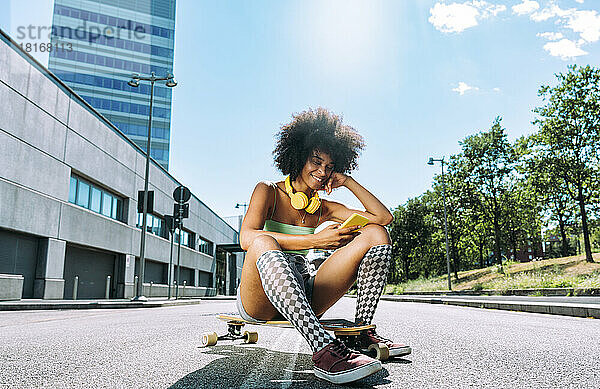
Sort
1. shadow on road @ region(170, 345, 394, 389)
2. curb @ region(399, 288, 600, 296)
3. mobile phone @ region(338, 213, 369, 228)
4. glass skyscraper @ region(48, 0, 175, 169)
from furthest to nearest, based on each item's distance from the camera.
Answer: glass skyscraper @ region(48, 0, 175, 169)
curb @ region(399, 288, 600, 296)
mobile phone @ region(338, 213, 369, 228)
shadow on road @ region(170, 345, 394, 389)

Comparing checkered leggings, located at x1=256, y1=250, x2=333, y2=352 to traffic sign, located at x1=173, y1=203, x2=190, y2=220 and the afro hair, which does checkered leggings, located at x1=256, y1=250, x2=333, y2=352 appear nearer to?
the afro hair

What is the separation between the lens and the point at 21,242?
1606 centimetres

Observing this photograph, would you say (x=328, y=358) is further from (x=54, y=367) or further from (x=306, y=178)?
(x=54, y=367)

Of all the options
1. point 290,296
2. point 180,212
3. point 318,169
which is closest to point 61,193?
point 180,212

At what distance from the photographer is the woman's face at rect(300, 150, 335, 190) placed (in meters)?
3.27

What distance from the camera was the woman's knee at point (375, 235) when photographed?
299cm

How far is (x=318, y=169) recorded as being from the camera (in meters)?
3.27

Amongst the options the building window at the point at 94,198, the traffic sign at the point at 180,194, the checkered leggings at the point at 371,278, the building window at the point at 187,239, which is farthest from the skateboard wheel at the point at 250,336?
the building window at the point at 187,239

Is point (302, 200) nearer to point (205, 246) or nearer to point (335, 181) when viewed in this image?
point (335, 181)

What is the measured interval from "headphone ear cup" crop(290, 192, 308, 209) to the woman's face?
0.31 feet

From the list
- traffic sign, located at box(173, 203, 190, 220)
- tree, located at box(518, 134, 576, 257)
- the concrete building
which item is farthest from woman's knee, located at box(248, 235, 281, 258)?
tree, located at box(518, 134, 576, 257)

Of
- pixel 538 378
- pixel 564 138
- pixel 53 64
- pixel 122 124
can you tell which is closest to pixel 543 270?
pixel 564 138

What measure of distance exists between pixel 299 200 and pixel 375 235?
0.61 meters

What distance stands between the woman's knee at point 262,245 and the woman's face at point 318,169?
651 millimetres
